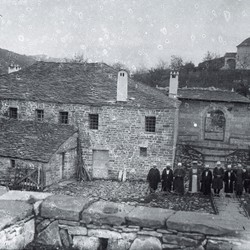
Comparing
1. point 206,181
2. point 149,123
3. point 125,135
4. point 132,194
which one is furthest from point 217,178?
point 125,135

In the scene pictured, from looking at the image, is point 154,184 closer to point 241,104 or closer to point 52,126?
point 52,126

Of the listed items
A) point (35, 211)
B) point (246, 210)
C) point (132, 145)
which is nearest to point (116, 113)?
point (132, 145)

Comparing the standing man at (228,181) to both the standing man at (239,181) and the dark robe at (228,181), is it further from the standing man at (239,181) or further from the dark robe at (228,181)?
the standing man at (239,181)

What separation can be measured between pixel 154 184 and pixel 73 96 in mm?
8983

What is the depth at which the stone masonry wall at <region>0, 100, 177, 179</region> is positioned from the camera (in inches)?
872

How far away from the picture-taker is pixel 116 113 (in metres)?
22.6

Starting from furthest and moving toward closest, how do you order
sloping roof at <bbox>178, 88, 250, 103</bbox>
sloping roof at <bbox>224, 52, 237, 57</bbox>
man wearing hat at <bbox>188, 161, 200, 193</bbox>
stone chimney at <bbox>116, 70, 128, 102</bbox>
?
sloping roof at <bbox>224, 52, 237, 57</bbox>
sloping roof at <bbox>178, 88, 250, 103</bbox>
stone chimney at <bbox>116, 70, 128, 102</bbox>
man wearing hat at <bbox>188, 161, 200, 193</bbox>

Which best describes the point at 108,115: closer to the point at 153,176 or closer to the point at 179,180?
the point at 153,176

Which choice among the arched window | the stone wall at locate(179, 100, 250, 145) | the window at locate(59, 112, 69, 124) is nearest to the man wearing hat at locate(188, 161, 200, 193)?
the window at locate(59, 112, 69, 124)

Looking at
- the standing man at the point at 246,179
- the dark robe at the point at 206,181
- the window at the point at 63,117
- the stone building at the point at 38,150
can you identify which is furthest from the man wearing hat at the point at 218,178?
the window at the point at 63,117

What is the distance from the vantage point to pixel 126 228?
17.3 ft

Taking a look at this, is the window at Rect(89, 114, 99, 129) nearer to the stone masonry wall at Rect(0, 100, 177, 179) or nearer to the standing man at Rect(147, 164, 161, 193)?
the stone masonry wall at Rect(0, 100, 177, 179)

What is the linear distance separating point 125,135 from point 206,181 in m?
7.06

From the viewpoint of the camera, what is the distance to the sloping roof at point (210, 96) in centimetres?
3092
